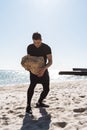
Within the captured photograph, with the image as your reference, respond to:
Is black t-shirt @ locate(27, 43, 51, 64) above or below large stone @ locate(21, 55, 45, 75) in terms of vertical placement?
above

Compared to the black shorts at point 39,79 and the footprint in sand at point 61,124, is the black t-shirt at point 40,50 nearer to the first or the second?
the black shorts at point 39,79

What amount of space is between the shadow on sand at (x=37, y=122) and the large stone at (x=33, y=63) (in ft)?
3.60

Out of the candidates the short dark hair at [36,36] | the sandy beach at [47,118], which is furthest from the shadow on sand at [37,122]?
the short dark hair at [36,36]

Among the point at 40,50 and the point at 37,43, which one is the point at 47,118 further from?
the point at 37,43

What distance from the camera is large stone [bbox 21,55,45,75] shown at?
25.6ft

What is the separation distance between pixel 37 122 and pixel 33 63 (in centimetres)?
154

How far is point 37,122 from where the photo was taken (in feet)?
22.7

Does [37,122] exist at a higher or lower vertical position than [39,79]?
lower

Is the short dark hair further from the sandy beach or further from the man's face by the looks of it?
the sandy beach

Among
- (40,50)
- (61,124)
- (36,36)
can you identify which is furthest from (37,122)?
(36,36)

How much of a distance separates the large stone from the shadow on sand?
1.10 meters

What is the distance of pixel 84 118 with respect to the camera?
6.90 m

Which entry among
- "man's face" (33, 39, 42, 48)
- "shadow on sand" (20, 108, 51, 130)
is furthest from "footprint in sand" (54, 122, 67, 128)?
"man's face" (33, 39, 42, 48)

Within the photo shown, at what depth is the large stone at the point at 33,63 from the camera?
7.79 metres
